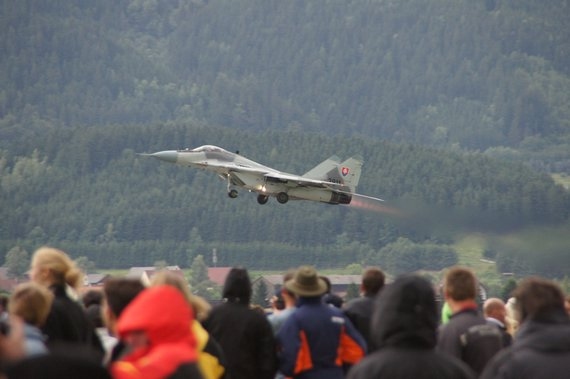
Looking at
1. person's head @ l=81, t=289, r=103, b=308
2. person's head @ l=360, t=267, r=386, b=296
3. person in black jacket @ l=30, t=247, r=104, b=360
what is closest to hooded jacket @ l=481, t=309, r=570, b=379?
person in black jacket @ l=30, t=247, r=104, b=360

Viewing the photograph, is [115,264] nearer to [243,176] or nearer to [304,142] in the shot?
[304,142]

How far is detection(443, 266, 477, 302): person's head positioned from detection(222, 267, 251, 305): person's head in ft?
7.03

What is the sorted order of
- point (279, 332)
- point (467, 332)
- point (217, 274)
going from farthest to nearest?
point (217, 274), point (279, 332), point (467, 332)

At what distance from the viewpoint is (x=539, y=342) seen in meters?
9.04

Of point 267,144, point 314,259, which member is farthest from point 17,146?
point 314,259

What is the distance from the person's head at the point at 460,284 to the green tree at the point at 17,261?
242 feet

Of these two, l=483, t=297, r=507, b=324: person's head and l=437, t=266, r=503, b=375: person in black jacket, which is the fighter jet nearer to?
l=483, t=297, r=507, b=324: person's head

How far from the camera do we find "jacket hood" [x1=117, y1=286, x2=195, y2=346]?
748 cm

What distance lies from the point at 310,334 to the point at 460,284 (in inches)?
71.5

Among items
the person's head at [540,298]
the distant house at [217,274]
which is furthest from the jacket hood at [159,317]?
the distant house at [217,274]

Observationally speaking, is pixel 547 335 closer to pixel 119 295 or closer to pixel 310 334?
pixel 119 295

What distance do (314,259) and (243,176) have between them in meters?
56.0

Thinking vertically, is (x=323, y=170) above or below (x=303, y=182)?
above

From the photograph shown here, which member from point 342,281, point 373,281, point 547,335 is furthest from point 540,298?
point 342,281
